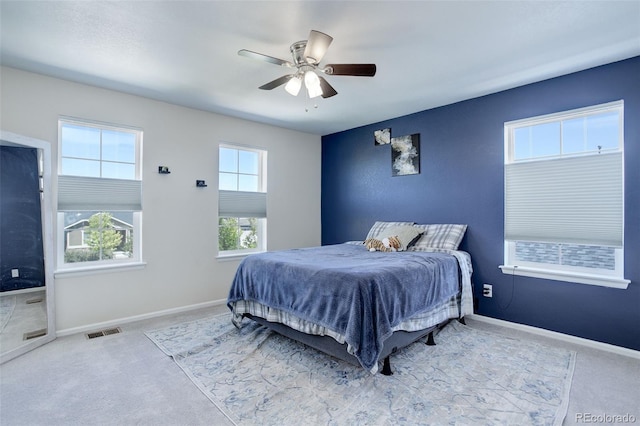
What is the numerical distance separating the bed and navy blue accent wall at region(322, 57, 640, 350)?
497 millimetres

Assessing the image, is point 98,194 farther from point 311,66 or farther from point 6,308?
point 311,66

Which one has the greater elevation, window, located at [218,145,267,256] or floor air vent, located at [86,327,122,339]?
window, located at [218,145,267,256]

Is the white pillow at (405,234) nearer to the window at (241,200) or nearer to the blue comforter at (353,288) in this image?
the blue comforter at (353,288)

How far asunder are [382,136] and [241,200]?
2310 millimetres

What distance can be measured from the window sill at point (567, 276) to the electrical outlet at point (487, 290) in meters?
0.24

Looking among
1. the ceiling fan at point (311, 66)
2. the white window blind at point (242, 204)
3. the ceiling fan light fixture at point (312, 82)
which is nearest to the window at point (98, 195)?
the white window blind at point (242, 204)

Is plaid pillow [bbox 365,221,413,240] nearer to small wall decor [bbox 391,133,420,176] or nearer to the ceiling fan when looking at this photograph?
small wall decor [bbox 391,133,420,176]

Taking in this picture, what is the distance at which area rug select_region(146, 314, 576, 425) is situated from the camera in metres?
1.96

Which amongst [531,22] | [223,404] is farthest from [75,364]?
[531,22]

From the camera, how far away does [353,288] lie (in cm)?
229

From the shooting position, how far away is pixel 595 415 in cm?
194

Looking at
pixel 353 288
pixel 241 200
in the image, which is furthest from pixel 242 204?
pixel 353 288

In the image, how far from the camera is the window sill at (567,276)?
286cm

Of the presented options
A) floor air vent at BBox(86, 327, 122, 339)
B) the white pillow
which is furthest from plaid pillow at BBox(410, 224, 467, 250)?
floor air vent at BBox(86, 327, 122, 339)
